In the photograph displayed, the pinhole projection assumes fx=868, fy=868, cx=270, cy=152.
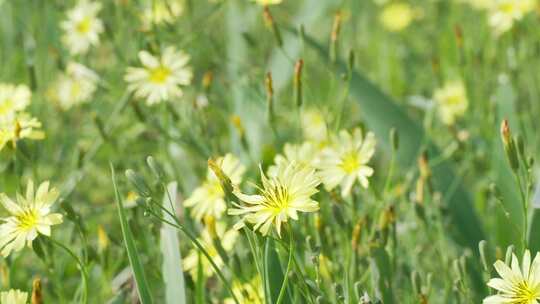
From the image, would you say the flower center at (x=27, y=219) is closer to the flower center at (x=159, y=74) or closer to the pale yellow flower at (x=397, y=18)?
the flower center at (x=159, y=74)

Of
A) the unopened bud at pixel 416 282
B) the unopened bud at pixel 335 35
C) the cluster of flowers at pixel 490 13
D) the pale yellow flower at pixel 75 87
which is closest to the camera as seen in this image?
the unopened bud at pixel 416 282

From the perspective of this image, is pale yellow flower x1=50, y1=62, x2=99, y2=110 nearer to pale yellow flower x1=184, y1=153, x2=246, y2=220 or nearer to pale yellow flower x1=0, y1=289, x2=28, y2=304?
pale yellow flower x1=184, y1=153, x2=246, y2=220

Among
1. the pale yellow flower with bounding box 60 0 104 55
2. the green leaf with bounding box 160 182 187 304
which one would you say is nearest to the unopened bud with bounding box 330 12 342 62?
the green leaf with bounding box 160 182 187 304

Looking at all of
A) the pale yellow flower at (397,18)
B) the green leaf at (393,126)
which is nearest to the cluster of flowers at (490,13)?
the pale yellow flower at (397,18)

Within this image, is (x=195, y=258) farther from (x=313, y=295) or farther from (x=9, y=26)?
(x=9, y=26)

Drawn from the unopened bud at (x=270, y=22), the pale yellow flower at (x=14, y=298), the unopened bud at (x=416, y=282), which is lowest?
the unopened bud at (x=416, y=282)
